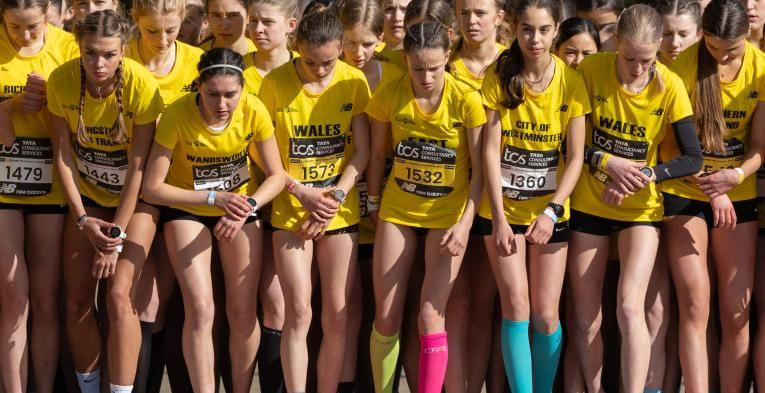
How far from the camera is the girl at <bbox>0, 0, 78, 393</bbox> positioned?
5953mm

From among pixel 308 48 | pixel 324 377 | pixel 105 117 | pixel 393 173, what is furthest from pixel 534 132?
pixel 105 117

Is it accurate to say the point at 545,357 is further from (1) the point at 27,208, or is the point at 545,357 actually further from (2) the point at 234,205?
(1) the point at 27,208

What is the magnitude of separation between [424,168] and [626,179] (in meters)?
0.92

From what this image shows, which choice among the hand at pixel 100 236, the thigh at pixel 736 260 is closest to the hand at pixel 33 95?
the hand at pixel 100 236

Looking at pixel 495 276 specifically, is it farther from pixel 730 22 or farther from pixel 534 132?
pixel 730 22

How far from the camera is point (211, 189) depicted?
5844 mm

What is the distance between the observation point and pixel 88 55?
567cm

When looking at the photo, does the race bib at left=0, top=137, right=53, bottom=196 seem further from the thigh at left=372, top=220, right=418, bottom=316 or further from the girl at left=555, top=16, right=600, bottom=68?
the girl at left=555, top=16, right=600, bottom=68

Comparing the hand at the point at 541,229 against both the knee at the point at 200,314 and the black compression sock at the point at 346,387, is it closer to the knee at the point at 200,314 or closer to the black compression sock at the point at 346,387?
the black compression sock at the point at 346,387

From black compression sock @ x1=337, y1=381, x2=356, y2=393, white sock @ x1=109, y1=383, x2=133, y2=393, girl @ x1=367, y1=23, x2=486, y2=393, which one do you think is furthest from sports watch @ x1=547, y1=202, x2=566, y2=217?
white sock @ x1=109, y1=383, x2=133, y2=393

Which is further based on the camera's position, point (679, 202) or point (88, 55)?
point (679, 202)

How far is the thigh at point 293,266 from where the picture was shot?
5.86 metres

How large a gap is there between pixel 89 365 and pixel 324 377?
1165mm

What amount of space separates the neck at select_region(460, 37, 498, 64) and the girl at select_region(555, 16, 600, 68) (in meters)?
0.36
